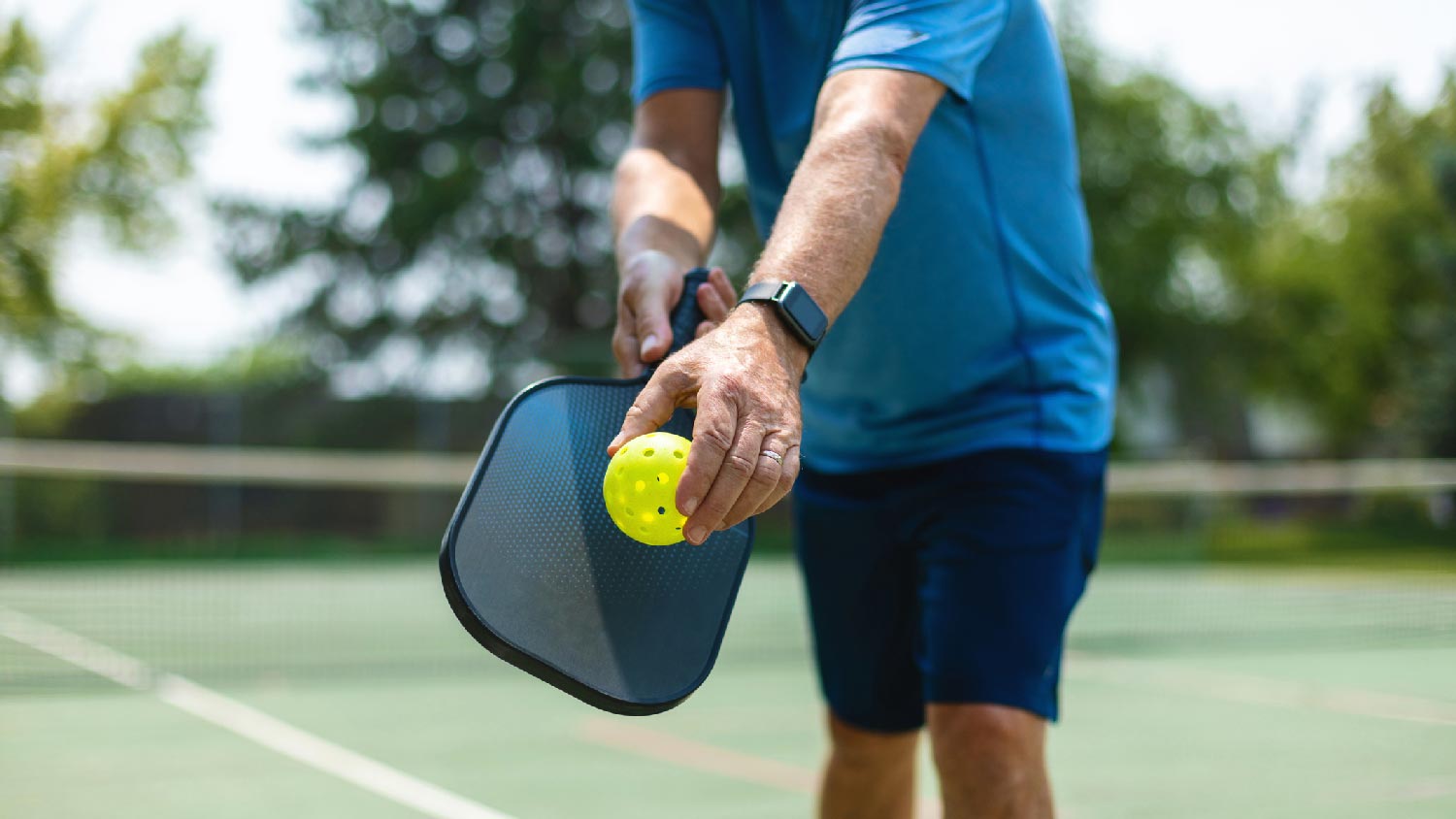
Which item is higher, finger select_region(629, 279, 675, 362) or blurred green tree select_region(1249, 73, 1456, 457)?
finger select_region(629, 279, 675, 362)

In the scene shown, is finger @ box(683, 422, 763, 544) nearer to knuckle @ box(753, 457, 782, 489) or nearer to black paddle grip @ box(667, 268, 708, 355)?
knuckle @ box(753, 457, 782, 489)

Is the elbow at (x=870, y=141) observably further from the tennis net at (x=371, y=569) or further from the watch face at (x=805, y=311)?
the tennis net at (x=371, y=569)

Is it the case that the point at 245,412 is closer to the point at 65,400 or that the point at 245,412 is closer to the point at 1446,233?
the point at 65,400

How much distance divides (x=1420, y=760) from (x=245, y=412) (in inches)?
680

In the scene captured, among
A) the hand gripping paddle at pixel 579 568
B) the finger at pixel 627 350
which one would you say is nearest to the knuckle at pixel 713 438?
the hand gripping paddle at pixel 579 568

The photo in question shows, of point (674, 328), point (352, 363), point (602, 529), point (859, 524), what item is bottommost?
point (352, 363)

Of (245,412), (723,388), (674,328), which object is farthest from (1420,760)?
(245,412)

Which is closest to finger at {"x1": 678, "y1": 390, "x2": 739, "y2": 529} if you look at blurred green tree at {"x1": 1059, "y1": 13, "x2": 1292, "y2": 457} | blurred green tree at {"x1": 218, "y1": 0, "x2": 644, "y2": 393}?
blurred green tree at {"x1": 218, "y1": 0, "x2": 644, "y2": 393}

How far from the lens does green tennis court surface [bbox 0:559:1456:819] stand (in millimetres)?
5117

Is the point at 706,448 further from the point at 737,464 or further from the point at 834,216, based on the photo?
the point at 834,216

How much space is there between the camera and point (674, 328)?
2232 millimetres

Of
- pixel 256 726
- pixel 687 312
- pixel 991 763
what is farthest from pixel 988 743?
pixel 256 726

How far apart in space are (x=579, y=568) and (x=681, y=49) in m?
1.16

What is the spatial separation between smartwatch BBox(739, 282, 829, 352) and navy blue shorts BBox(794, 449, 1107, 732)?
0.83m
